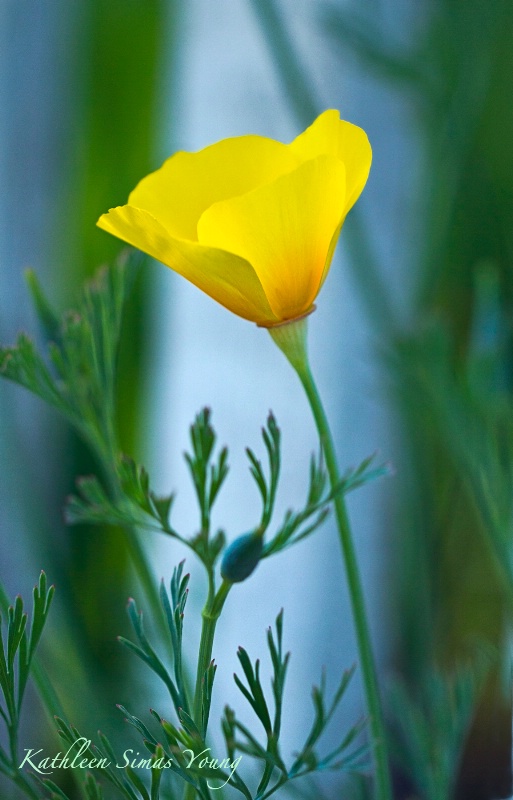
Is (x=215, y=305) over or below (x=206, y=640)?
over

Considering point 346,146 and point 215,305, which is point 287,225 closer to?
point 346,146

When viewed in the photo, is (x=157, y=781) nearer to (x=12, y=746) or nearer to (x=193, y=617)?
(x=12, y=746)

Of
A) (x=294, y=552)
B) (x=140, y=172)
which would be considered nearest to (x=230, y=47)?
(x=140, y=172)

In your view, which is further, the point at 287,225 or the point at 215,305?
the point at 215,305

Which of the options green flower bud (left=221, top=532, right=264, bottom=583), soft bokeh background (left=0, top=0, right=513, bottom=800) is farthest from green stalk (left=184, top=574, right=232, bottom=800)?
soft bokeh background (left=0, top=0, right=513, bottom=800)

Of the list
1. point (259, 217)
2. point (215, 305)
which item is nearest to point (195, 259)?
point (259, 217)

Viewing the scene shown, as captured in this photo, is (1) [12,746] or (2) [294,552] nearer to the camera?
(1) [12,746]

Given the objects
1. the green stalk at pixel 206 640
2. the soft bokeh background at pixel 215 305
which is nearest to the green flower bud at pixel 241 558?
the green stalk at pixel 206 640
